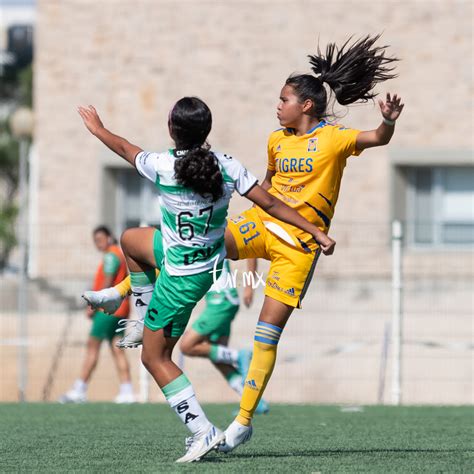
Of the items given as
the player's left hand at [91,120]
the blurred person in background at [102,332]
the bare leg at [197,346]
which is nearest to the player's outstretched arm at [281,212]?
the player's left hand at [91,120]

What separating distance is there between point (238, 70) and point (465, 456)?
17.7 metres

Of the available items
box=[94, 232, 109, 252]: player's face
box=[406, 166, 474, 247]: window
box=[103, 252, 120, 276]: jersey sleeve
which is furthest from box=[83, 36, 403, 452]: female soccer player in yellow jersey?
box=[406, 166, 474, 247]: window

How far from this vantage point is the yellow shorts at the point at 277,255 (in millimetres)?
7742

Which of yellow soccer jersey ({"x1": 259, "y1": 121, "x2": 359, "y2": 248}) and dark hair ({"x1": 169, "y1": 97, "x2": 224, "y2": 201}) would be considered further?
yellow soccer jersey ({"x1": 259, "y1": 121, "x2": 359, "y2": 248})

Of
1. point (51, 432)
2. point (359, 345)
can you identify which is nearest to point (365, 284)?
point (359, 345)

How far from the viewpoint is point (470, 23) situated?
23.9 metres

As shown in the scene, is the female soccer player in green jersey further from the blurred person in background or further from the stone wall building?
the stone wall building

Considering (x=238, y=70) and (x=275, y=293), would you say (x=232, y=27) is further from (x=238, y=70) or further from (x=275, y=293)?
(x=275, y=293)

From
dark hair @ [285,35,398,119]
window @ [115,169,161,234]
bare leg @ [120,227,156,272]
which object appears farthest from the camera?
window @ [115,169,161,234]

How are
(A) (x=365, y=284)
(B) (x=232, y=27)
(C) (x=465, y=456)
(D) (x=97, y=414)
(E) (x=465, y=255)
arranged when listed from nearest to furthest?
1. (C) (x=465, y=456)
2. (D) (x=97, y=414)
3. (A) (x=365, y=284)
4. (E) (x=465, y=255)
5. (B) (x=232, y=27)

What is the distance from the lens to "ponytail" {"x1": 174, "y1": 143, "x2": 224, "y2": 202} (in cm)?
690

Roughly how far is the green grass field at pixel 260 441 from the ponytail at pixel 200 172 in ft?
4.78

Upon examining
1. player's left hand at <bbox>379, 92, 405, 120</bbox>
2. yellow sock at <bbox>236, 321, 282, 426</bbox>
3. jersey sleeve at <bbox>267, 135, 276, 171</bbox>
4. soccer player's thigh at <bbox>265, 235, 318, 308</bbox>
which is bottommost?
yellow sock at <bbox>236, 321, 282, 426</bbox>

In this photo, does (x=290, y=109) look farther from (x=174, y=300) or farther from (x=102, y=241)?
(x=102, y=241)
